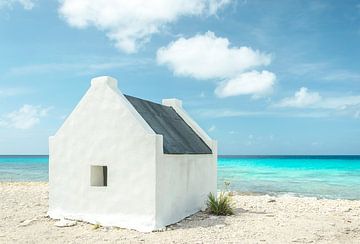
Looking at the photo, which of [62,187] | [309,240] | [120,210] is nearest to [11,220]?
[62,187]

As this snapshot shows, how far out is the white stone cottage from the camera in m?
11.4

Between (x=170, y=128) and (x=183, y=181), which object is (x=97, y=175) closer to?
(x=183, y=181)

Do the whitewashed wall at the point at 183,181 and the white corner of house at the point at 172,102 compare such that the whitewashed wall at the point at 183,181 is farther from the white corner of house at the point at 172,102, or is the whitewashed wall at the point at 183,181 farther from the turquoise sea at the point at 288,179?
the turquoise sea at the point at 288,179

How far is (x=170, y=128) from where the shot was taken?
14.0 m

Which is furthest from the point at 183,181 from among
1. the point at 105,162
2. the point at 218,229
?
the point at 105,162

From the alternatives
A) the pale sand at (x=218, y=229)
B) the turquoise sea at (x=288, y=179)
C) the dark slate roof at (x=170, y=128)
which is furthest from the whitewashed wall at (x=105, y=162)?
the turquoise sea at (x=288, y=179)

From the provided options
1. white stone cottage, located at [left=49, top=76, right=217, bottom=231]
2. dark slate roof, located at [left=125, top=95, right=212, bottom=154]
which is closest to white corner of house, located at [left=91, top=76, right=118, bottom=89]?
white stone cottage, located at [left=49, top=76, right=217, bottom=231]

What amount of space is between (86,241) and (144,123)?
364cm

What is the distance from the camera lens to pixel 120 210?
38.4ft

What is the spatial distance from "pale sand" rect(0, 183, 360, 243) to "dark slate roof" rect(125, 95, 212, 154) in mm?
2366

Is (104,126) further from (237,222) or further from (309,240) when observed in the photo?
(309,240)

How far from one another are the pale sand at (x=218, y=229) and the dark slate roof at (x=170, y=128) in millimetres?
2366

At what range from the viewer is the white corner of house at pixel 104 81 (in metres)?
12.2

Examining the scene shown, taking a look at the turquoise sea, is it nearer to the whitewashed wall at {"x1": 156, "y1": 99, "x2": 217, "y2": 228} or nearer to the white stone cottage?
the whitewashed wall at {"x1": 156, "y1": 99, "x2": 217, "y2": 228}
